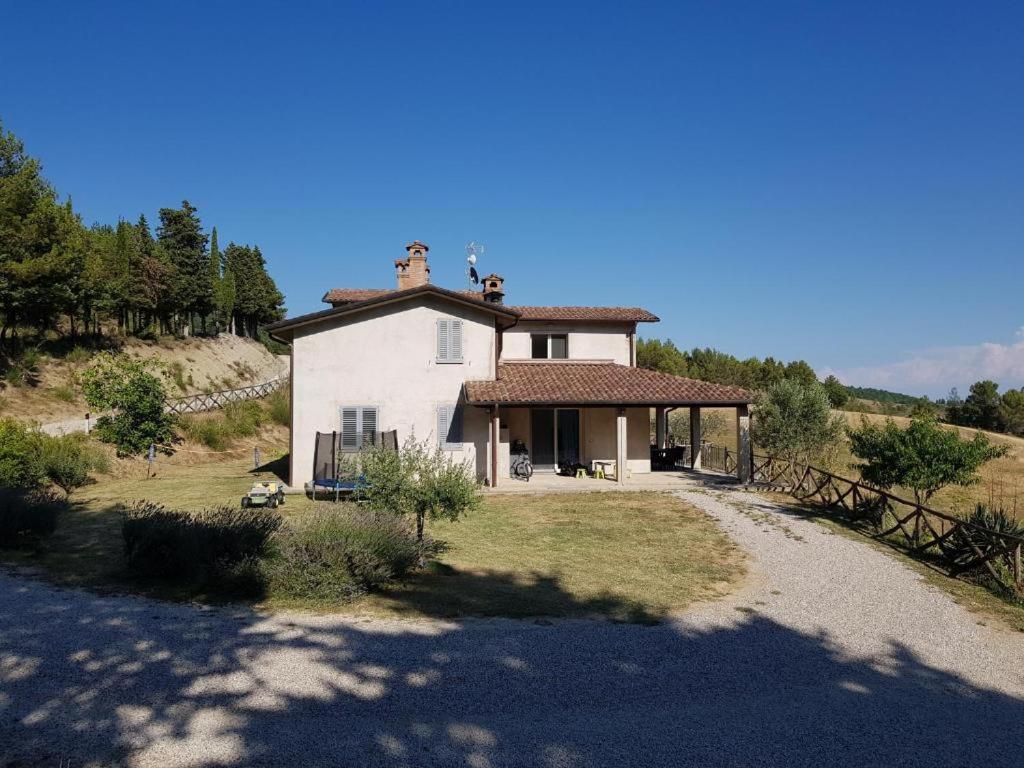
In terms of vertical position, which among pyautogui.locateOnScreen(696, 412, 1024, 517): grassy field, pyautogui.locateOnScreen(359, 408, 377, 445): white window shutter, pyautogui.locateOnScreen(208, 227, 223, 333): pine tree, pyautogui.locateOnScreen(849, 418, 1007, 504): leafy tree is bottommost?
pyautogui.locateOnScreen(696, 412, 1024, 517): grassy field

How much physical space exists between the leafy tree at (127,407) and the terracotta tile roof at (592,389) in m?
16.0

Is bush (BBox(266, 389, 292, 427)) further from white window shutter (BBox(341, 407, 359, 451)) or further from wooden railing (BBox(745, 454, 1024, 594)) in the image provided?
wooden railing (BBox(745, 454, 1024, 594))

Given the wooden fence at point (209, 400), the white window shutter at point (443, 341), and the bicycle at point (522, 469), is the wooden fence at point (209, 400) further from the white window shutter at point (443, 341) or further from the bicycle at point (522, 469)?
the bicycle at point (522, 469)

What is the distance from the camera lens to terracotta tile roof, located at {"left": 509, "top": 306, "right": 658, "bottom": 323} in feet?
76.1

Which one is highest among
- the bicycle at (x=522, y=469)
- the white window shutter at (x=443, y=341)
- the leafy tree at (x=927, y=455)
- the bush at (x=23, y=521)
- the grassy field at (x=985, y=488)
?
the white window shutter at (x=443, y=341)

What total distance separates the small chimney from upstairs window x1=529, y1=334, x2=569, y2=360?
3335 millimetres

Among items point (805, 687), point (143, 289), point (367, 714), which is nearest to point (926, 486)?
point (805, 687)

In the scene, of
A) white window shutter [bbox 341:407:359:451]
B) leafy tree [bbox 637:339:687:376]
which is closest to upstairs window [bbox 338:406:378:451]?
white window shutter [bbox 341:407:359:451]

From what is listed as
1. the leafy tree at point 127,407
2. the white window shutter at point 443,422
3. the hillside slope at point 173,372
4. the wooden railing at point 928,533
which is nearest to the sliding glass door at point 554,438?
the white window shutter at point 443,422

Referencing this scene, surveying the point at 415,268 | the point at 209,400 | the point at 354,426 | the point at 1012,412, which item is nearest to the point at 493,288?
the point at 415,268

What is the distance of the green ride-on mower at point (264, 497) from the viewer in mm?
15039

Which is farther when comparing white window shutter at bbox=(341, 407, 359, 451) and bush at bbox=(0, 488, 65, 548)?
white window shutter at bbox=(341, 407, 359, 451)

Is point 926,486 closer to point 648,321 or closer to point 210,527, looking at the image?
point 648,321

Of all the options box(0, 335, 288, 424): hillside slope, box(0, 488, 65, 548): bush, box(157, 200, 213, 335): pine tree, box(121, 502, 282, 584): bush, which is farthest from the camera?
box(157, 200, 213, 335): pine tree
